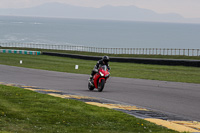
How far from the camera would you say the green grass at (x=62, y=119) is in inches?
336

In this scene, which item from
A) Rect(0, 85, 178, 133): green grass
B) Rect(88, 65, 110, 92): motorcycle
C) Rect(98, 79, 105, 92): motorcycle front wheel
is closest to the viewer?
Rect(0, 85, 178, 133): green grass

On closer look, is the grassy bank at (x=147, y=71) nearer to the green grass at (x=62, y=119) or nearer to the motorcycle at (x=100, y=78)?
the motorcycle at (x=100, y=78)

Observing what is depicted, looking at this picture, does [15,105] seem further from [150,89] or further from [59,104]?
[150,89]

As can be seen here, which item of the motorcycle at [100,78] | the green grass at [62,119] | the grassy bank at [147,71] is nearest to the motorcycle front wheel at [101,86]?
the motorcycle at [100,78]

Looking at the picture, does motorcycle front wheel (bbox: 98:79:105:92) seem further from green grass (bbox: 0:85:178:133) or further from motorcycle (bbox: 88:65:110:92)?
green grass (bbox: 0:85:178:133)

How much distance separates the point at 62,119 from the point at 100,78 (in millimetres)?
7686

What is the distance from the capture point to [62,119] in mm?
9578

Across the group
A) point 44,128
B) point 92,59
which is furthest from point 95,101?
point 92,59

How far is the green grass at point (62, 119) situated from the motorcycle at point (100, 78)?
4.32m

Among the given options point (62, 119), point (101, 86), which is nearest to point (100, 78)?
point (101, 86)

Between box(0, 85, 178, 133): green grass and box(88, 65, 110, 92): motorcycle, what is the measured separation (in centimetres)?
432

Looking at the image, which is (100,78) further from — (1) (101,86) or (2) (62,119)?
(2) (62,119)

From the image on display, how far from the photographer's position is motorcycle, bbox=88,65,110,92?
651 inches

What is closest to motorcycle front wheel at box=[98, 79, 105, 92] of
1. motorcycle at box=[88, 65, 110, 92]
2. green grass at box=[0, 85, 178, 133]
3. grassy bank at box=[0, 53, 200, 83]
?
motorcycle at box=[88, 65, 110, 92]
